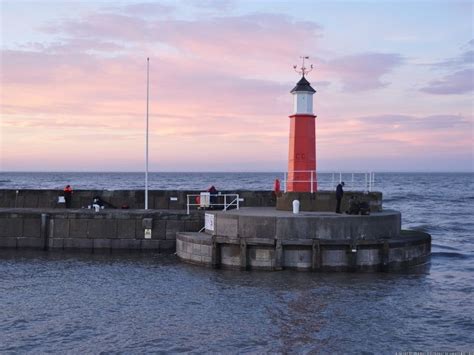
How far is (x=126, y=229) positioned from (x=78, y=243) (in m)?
2.19

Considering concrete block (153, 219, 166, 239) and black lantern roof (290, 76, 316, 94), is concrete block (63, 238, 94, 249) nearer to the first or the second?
concrete block (153, 219, 166, 239)

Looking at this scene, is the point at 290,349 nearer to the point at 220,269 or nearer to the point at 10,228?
the point at 220,269

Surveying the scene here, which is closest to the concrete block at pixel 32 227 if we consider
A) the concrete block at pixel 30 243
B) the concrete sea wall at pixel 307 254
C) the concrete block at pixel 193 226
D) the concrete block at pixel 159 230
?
the concrete block at pixel 30 243

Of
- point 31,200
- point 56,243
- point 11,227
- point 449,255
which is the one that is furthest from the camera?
point 31,200

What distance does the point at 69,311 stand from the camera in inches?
596

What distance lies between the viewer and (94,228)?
24.1 m

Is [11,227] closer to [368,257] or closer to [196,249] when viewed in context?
[196,249]

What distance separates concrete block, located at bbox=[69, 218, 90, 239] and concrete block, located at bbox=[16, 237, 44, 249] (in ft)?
4.66

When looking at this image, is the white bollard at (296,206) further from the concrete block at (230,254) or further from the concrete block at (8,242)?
the concrete block at (8,242)

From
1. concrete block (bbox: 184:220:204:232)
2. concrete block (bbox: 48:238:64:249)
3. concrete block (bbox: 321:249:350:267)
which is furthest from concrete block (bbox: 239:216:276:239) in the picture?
concrete block (bbox: 48:238:64:249)

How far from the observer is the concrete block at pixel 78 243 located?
24.0 meters

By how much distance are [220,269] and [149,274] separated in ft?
8.35

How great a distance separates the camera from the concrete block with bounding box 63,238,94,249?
23984 mm

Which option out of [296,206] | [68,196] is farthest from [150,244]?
[296,206]
